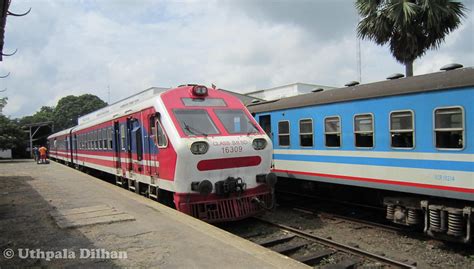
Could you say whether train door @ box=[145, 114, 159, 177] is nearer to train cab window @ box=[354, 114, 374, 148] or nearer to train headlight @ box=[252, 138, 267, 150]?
train headlight @ box=[252, 138, 267, 150]

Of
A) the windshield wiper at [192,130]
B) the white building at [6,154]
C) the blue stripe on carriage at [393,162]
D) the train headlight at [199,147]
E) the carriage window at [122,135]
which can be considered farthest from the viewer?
the white building at [6,154]

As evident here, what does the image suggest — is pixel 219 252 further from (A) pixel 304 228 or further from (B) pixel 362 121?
(B) pixel 362 121

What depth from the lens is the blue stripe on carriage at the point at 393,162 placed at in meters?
7.02

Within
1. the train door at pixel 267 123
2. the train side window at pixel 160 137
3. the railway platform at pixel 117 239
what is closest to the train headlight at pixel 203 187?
the railway platform at pixel 117 239

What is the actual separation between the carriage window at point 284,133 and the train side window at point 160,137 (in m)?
3.90

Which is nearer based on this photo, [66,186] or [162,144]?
[162,144]

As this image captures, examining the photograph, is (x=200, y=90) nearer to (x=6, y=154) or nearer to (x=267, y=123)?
(x=267, y=123)

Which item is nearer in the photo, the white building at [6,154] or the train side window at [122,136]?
the train side window at [122,136]

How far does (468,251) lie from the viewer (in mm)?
7188

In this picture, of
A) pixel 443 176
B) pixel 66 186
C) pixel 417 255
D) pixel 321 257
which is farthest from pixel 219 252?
pixel 66 186

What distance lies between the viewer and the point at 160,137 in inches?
358

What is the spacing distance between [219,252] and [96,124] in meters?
12.7

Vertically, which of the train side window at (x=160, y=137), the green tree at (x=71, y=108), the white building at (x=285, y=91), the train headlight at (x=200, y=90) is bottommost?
the train side window at (x=160, y=137)

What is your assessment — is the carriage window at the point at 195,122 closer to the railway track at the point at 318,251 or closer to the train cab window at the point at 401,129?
the railway track at the point at 318,251
